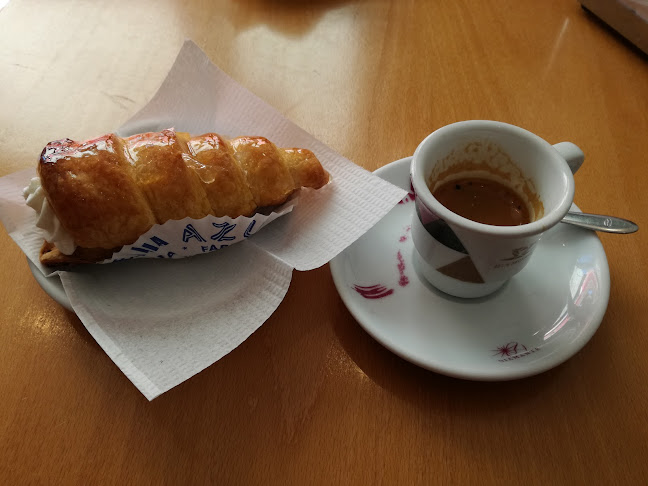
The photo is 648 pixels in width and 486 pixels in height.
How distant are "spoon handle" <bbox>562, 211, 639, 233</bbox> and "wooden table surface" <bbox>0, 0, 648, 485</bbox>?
2.5 inches

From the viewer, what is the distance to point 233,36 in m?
1.13

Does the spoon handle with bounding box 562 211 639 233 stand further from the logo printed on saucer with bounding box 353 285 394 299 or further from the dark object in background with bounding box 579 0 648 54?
the dark object in background with bounding box 579 0 648 54

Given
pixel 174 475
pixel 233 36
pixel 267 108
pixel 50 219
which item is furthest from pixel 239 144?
pixel 233 36

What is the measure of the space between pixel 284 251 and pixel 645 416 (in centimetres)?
48

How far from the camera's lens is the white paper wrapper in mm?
590

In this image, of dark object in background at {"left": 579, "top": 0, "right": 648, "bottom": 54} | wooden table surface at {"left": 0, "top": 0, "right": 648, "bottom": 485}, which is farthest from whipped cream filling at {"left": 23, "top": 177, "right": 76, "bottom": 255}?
dark object in background at {"left": 579, "top": 0, "right": 648, "bottom": 54}

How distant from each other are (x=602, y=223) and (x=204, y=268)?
0.55m

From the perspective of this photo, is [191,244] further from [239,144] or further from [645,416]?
[645,416]

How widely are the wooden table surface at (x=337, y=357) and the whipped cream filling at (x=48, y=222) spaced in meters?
0.10

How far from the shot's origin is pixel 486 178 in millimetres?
717

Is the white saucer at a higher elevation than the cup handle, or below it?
below

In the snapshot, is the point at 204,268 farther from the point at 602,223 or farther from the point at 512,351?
the point at 602,223

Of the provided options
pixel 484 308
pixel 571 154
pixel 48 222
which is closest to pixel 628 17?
pixel 571 154

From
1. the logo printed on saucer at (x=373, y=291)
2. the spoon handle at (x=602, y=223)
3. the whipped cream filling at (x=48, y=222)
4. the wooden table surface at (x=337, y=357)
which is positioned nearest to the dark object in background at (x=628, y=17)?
the wooden table surface at (x=337, y=357)
